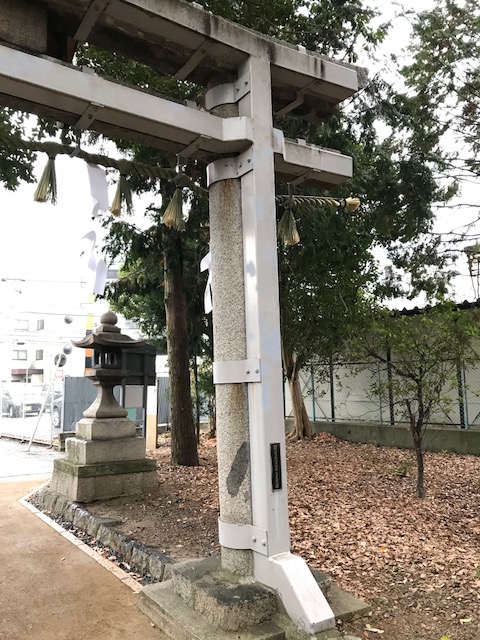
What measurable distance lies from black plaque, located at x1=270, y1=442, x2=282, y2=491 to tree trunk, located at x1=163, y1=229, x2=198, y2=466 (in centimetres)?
662

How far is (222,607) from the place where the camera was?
10.3 feet

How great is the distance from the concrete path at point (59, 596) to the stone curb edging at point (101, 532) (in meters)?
0.22

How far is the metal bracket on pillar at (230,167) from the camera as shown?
362 cm

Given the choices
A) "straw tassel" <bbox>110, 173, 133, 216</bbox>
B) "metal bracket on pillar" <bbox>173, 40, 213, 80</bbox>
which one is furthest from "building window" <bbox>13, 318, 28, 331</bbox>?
"metal bracket on pillar" <bbox>173, 40, 213, 80</bbox>

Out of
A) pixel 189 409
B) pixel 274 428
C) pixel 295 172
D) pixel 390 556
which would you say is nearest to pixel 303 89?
pixel 295 172

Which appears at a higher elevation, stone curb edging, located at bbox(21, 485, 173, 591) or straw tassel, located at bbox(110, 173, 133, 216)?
straw tassel, located at bbox(110, 173, 133, 216)

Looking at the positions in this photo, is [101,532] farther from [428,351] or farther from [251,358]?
[428,351]

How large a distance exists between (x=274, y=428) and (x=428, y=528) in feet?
11.6

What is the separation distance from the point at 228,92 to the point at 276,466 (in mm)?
2707

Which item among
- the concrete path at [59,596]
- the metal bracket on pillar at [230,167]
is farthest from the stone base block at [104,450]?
the metal bracket on pillar at [230,167]

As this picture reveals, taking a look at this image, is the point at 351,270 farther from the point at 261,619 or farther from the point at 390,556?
the point at 261,619

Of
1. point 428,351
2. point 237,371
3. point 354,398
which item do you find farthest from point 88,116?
point 354,398

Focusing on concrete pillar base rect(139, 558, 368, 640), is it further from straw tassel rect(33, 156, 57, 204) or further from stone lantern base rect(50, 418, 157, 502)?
stone lantern base rect(50, 418, 157, 502)

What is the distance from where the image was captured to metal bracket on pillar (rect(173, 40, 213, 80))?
11.4 feet
